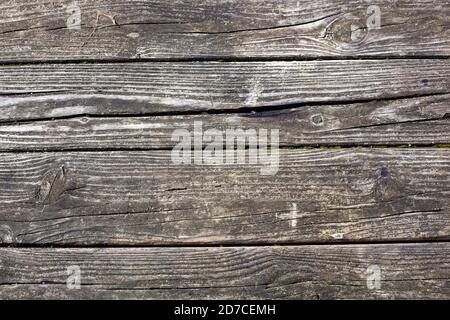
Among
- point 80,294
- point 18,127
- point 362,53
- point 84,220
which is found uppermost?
point 362,53

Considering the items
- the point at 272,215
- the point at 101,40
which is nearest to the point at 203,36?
the point at 101,40

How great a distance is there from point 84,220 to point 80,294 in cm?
31

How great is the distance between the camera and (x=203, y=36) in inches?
88.5

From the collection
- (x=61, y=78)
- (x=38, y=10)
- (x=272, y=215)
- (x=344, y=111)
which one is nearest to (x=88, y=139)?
(x=61, y=78)

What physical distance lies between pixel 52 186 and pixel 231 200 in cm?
76

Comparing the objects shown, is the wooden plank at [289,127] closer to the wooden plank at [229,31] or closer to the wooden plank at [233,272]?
the wooden plank at [229,31]

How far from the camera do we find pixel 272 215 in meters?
2.16

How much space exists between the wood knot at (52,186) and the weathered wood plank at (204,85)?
25 cm

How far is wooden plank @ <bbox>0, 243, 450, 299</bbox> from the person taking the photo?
6.99ft

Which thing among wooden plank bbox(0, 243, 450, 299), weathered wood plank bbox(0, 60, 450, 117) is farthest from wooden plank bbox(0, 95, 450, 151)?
wooden plank bbox(0, 243, 450, 299)

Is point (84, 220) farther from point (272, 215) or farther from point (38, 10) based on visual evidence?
point (38, 10)

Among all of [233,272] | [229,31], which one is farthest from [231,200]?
[229,31]

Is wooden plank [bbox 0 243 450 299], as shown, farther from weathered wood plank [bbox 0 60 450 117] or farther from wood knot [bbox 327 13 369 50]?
wood knot [bbox 327 13 369 50]

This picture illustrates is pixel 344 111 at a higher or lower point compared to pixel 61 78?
lower
